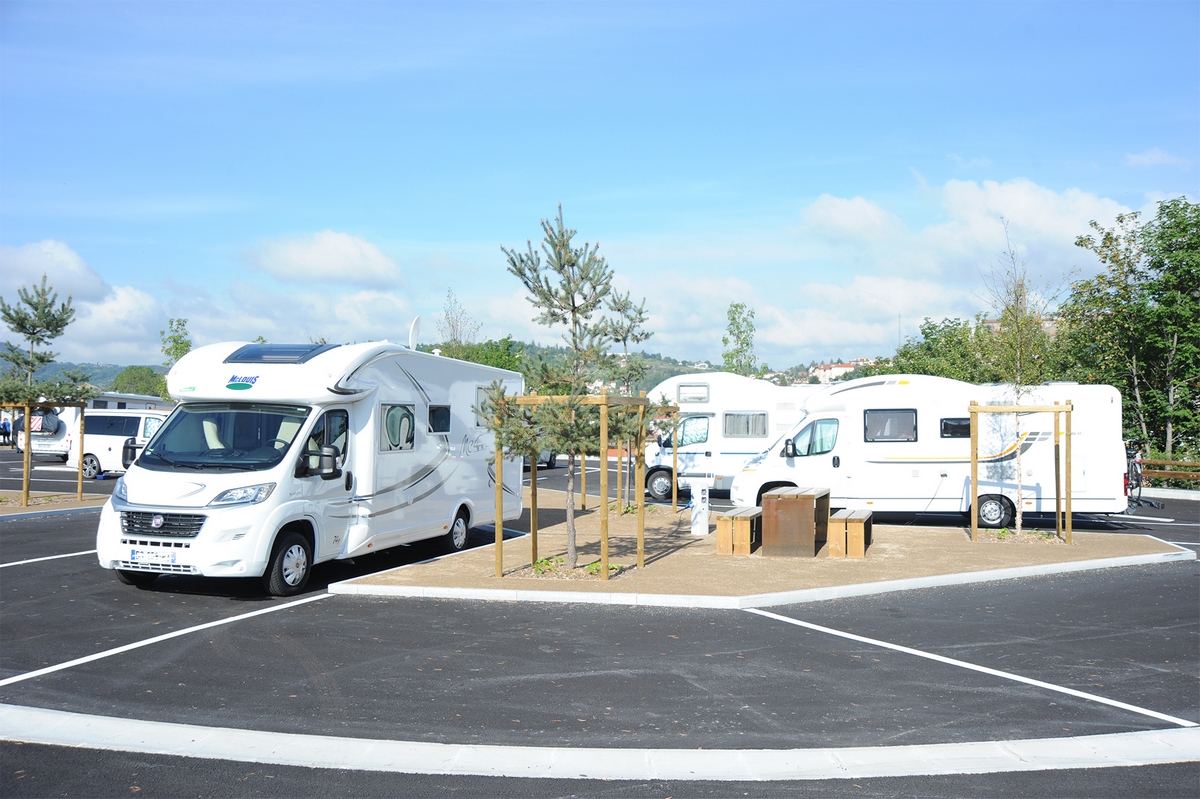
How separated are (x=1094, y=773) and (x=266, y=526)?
7.76m

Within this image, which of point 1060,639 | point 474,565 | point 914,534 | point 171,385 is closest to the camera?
point 1060,639

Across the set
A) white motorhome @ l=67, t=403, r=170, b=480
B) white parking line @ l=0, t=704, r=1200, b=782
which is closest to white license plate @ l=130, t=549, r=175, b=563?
white parking line @ l=0, t=704, r=1200, b=782

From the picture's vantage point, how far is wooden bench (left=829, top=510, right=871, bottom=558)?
12.9 m

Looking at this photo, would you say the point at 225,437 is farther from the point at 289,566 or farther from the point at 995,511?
the point at 995,511

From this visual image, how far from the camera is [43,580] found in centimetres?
1081

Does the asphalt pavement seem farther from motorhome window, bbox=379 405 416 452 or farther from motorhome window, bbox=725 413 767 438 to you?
motorhome window, bbox=725 413 767 438

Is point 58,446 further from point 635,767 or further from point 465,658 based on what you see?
point 635,767

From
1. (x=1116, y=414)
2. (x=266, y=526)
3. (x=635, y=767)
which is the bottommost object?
(x=635, y=767)

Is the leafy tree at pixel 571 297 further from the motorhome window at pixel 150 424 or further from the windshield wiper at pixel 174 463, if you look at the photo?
the motorhome window at pixel 150 424

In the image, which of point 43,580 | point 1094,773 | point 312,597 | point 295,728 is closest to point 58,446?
point 43,580

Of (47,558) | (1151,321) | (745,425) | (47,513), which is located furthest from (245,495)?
(1151,321)

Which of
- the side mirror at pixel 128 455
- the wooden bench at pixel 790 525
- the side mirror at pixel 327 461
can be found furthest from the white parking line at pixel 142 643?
the wooden bench at pixel 790 525

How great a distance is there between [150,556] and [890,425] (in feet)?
41.6

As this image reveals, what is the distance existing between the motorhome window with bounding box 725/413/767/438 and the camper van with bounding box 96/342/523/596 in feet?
33.3
